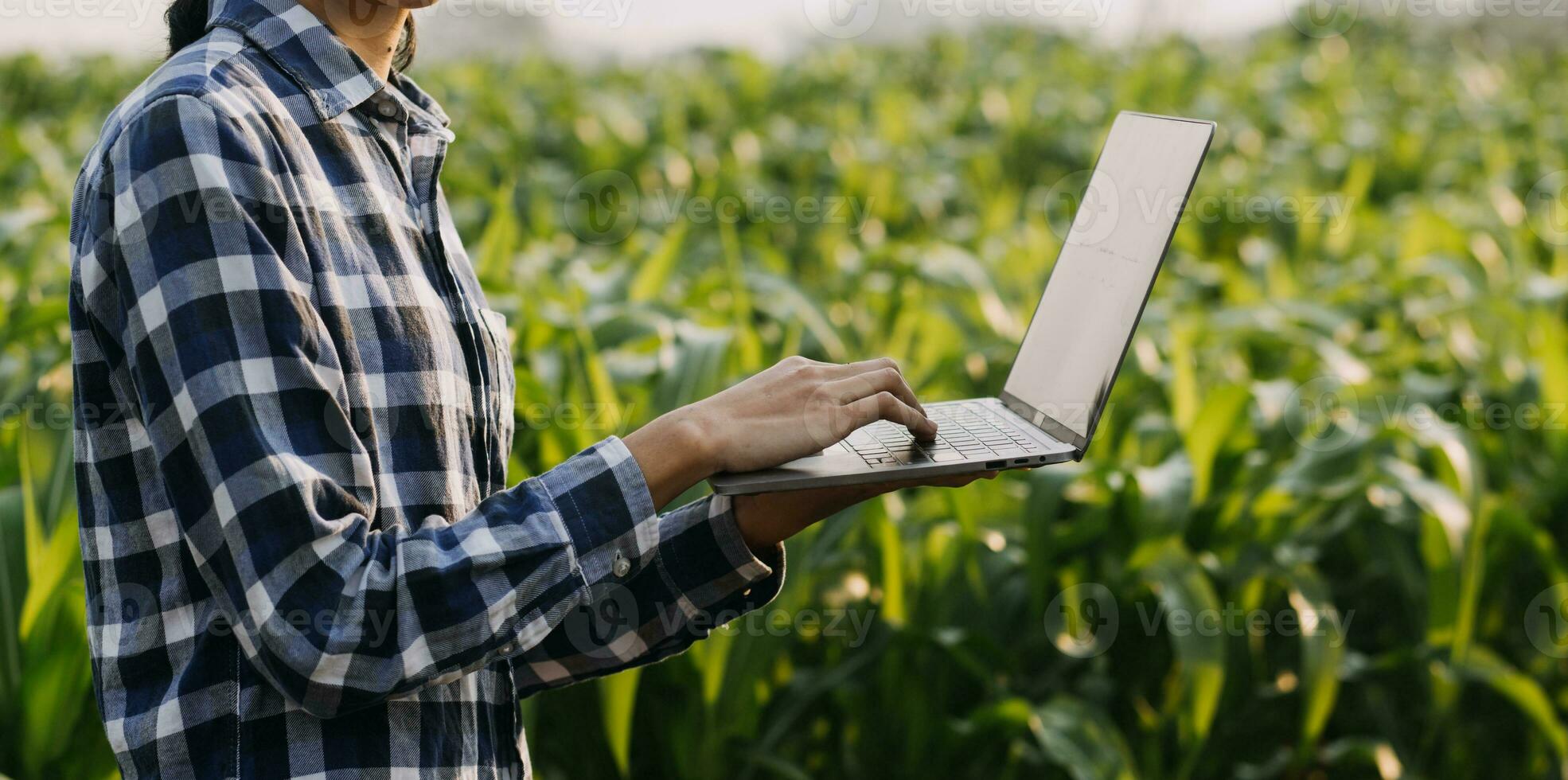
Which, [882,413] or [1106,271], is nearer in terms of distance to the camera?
[882,413]

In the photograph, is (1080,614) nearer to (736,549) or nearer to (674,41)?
(736,549)

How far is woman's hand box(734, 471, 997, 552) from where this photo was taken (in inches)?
42.8

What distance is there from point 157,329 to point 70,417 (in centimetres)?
130

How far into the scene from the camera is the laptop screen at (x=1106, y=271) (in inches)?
45.6

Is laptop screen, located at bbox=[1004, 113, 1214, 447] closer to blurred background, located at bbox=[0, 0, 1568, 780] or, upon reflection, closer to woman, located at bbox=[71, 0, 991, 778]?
woman, located at bbox=[71, 0, 991, 778]

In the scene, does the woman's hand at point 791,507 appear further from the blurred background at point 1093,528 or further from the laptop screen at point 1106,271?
the blurred background at point 1093,528

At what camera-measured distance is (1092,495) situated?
7.22ft

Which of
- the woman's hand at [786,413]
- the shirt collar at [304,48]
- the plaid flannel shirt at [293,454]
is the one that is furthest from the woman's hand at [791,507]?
the shirt collar at [304,48]

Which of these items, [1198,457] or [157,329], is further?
[1198,457]

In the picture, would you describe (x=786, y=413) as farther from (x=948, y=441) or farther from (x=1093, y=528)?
(x=1093, y=528)

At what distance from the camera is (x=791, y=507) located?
113 cm

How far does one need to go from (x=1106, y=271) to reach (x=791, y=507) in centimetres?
39

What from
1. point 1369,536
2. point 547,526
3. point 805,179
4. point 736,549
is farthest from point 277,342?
point 805,179

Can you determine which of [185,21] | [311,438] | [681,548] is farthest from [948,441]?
[185,21]
